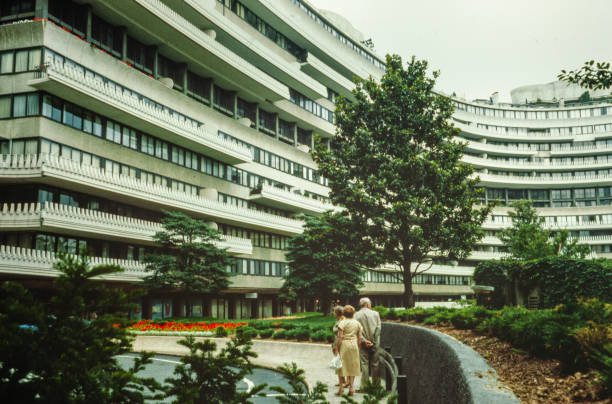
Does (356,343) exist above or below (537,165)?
below

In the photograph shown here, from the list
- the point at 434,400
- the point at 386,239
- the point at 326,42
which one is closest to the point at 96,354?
the point at 434,400

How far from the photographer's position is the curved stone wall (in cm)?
459

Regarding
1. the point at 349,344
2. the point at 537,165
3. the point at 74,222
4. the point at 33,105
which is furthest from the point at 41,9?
the point at 537,165

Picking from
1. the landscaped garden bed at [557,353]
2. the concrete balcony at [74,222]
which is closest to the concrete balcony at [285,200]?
the concrete balcony at [74,222]

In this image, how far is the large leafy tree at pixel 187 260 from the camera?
33562 mm

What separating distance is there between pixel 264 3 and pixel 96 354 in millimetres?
50411

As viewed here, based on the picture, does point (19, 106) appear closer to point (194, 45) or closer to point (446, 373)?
point (194, 45)

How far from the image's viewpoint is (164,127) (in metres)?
37.1

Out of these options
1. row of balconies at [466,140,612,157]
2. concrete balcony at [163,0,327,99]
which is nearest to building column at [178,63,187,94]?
concrete balcony at [163,0,327,99]

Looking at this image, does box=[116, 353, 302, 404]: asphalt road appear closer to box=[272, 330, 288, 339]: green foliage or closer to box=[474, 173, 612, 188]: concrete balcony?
box=[272, 330, 288, 339]: green foliage

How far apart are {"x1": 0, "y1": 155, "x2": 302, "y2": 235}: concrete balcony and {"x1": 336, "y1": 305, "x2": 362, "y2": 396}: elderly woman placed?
22.8 m

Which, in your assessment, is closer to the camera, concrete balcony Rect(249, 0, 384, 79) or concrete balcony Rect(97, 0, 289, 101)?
concrete balcony Rect(97, 0, 289, 101)

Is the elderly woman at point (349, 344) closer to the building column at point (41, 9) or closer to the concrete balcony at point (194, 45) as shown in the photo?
the building column at point (41, 9)

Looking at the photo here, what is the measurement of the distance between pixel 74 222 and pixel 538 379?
91.4 ft
